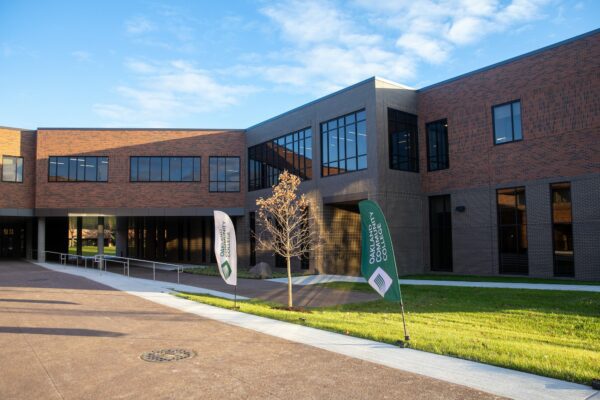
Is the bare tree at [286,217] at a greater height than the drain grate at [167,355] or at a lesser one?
greater

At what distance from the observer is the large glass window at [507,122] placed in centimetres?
2216

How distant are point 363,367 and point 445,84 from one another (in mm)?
21281

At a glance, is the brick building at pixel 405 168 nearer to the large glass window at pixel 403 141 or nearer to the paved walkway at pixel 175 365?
the large glass window at pixel 403 141

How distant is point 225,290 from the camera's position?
60.3 ft

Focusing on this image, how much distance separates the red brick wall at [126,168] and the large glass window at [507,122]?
18.1 m

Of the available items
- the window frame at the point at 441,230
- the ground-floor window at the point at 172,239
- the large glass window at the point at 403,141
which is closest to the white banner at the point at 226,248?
the large glass window at the point at 403,141

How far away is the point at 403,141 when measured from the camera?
25.8 m

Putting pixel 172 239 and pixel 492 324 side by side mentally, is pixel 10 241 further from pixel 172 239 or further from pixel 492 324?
pixel 492 324

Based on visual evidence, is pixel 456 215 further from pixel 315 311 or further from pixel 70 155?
pixel 70 155

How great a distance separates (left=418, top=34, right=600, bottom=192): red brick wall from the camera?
19.8m

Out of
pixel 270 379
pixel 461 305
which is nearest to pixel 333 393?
pixel 270 379

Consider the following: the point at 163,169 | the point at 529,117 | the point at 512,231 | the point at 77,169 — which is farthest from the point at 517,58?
the point at 77,169

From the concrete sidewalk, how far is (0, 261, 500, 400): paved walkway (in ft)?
0.64

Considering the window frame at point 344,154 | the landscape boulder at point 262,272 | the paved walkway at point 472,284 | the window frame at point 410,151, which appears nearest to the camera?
the paved walkway at point 472,284
